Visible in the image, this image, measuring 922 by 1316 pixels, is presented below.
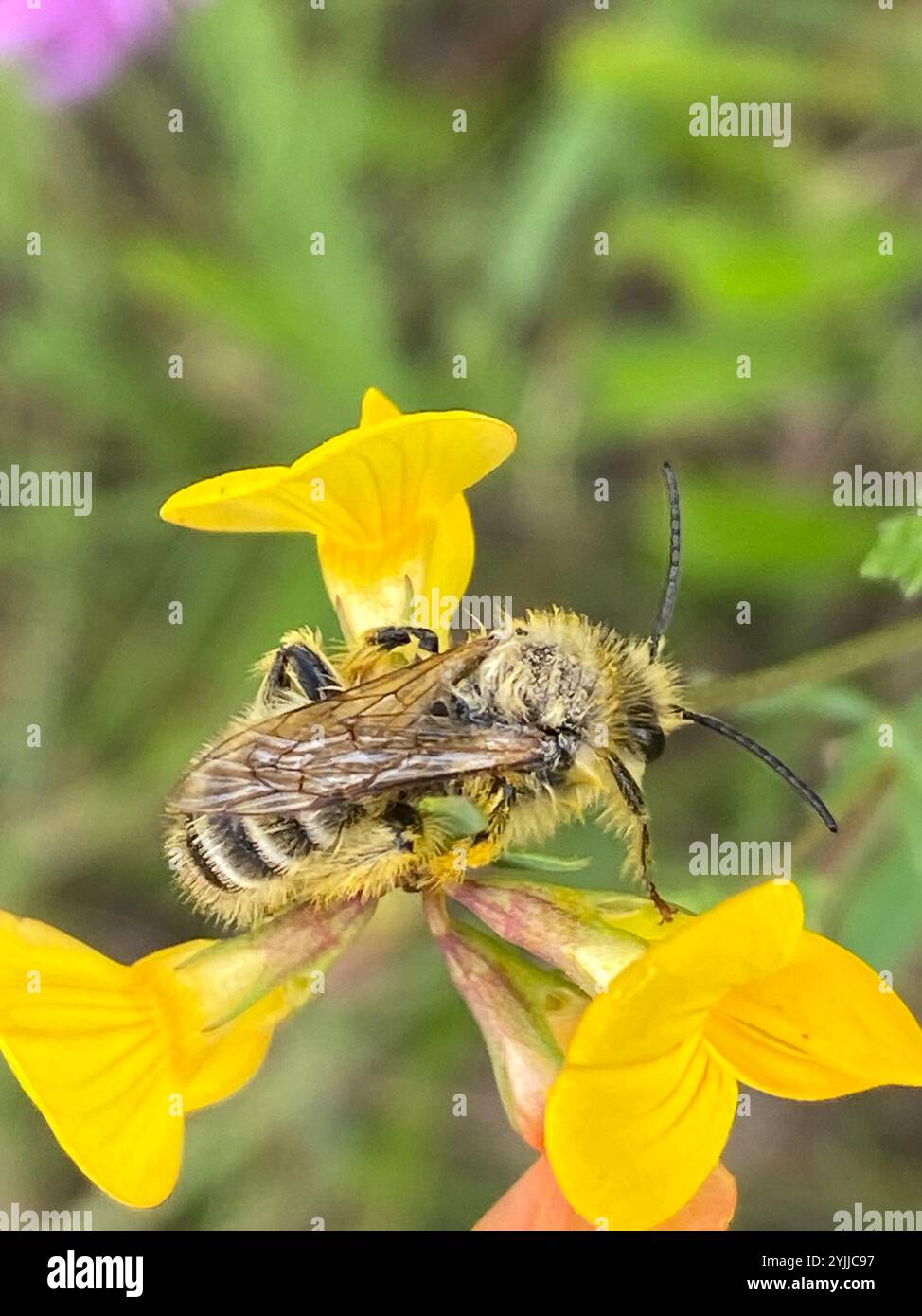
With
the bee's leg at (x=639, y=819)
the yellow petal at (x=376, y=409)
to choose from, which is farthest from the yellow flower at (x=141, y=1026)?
the yellow petal at (x=376, y=409)

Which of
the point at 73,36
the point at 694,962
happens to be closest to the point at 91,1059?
the point at 694,962

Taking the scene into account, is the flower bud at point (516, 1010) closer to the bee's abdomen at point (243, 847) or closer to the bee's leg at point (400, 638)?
the bee's abdomen at point (243, 847)

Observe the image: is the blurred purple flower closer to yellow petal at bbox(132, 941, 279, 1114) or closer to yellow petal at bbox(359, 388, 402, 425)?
yellow petal at bbox(359, 388, 402, 425)

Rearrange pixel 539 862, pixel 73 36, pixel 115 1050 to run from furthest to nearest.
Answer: pixel 73 36 → pixel 539 862 → pixel 115 1050

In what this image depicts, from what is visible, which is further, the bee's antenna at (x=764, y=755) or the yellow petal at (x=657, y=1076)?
the bee's antenna at (x=764, y=755)

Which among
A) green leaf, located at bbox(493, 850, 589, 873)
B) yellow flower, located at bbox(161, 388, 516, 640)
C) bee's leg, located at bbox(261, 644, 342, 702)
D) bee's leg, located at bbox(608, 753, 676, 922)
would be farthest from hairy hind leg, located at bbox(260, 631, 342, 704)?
bee's leg, located at bbox(608, 753, 676, 922)

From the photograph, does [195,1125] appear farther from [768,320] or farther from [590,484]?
[768,320]

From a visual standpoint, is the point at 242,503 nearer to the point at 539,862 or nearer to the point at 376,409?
the point at 376,409
